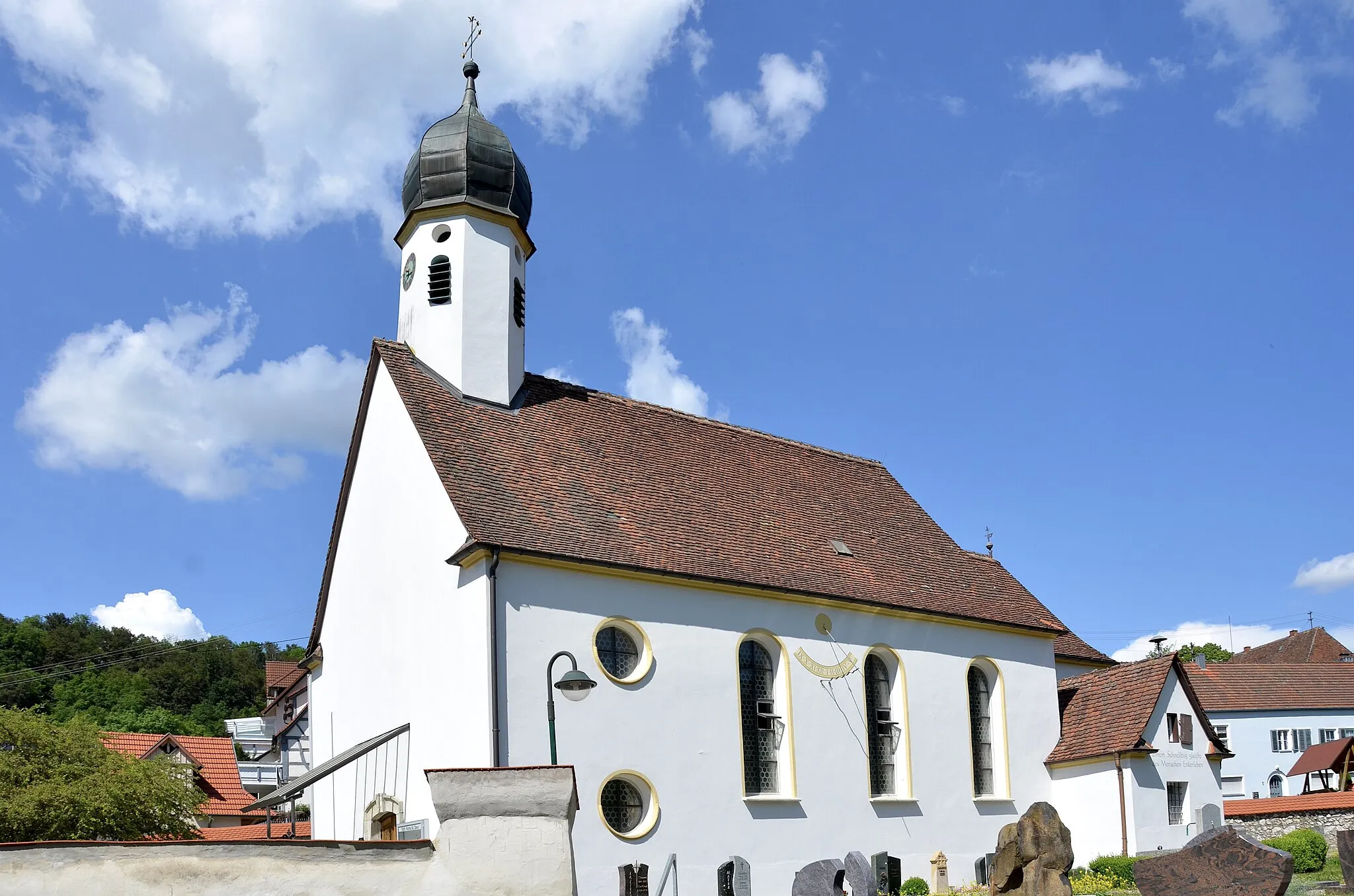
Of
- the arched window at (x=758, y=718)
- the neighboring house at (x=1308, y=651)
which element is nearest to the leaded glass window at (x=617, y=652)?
the arched window at (x=758, y=718)

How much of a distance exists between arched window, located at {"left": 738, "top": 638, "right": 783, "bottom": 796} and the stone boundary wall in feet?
42.8

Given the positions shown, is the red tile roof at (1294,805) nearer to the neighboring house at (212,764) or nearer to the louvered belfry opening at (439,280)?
the louvered belfry opening at (439,280)

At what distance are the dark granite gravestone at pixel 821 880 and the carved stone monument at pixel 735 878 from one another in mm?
3001

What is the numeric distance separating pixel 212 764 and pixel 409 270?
29.2m

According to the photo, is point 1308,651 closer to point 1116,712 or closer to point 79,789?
point 1116,712

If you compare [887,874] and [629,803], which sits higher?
[629,803]

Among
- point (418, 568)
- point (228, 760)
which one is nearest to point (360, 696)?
point (418, 568)

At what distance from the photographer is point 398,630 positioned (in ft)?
68.7

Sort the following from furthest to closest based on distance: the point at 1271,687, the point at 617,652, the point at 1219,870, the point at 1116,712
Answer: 1. the point at 1271,687
2. the point at 1116,712
3. the point at 617,652
4. the point at 1219,870

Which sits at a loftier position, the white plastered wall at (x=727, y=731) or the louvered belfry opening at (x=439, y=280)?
the louvered belfry opening at (x=439, y=280)

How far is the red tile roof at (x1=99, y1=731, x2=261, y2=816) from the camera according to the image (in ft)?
140

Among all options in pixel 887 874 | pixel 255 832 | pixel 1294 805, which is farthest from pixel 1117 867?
pixel 255 832

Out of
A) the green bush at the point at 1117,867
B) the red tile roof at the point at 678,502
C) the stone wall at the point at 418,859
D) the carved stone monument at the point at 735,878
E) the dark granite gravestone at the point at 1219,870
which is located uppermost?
the red tile roof at the point at 678,502

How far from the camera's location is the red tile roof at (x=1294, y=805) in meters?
28.6
